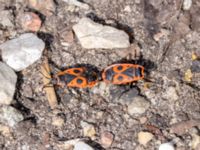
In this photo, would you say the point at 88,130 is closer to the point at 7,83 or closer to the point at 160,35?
the point at 7,83

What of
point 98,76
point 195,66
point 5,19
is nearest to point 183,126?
point 195,66

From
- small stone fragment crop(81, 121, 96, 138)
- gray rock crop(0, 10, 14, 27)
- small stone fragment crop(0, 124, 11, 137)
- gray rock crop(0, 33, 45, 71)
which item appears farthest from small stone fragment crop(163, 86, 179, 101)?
gray rock crop(0, 10, 14, 27)

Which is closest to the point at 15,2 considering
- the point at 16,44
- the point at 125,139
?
the point at 16,44

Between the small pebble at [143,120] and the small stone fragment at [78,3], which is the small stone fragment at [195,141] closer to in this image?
the small pebble at [143,120]

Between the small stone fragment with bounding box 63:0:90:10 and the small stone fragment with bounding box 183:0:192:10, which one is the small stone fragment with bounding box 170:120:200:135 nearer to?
the small stone fragment with bounding box 183:0:192:10

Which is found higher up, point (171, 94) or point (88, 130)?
point (171, 94)

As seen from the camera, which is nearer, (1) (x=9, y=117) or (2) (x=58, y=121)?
(1) (x=9, y=117)
